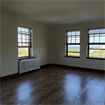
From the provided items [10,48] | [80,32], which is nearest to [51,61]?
[80,32]

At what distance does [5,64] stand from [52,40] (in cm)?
397

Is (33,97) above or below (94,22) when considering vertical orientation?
below

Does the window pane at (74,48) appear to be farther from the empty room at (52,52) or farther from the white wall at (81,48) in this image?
the white wall at (81,48)

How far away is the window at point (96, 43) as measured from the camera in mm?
6051

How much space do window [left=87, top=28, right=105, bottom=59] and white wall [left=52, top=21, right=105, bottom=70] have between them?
0.25m

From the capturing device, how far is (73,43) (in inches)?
276

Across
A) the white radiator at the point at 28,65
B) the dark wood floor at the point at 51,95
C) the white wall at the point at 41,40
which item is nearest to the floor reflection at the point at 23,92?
the dark wood floor at the point at 51,95

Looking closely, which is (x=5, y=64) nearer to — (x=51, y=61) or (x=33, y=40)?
(x=33, y=40)

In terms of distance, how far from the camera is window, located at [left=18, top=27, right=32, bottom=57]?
5.72 m

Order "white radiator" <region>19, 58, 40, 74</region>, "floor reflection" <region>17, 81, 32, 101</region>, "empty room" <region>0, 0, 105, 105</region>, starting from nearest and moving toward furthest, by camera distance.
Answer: "floor reflection" <region>17, 81, 32, 101</region> < "empty room" <region>0, 0, 105, 105</region> < "white radiator" <region>19, 58, 40, 74</region>

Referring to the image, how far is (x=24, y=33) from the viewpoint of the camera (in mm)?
5934

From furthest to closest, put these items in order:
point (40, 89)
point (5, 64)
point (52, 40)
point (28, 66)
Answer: point (52, 40) → point (28, 66) → point (5, 64) → point (40, 89)

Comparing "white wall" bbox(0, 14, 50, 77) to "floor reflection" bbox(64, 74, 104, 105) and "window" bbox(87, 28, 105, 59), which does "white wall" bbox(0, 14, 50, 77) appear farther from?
"window" bbox(87, 28, 105, 59)

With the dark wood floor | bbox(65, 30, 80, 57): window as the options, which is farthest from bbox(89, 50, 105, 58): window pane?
the dark wood floor
